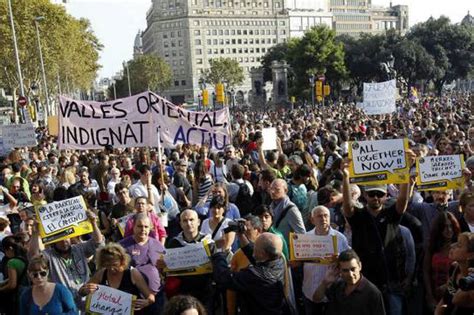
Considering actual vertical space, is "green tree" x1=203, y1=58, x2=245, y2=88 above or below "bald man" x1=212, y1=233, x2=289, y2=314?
above

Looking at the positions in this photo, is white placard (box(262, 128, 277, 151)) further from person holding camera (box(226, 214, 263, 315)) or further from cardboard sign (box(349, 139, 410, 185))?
person holding camera (box(226, 214, 263, 315))

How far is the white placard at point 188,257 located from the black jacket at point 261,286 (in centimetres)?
30

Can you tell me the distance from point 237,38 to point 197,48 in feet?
38.7

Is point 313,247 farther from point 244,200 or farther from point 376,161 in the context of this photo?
point 244,200

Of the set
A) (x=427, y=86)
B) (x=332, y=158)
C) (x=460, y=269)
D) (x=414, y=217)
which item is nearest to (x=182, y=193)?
(x=332, y=158)

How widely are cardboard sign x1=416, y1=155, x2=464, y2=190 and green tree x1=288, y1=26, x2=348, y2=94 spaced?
192 feet

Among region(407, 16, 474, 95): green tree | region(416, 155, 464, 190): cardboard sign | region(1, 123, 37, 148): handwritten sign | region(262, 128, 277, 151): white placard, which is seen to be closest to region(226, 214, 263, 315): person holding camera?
region(416, 155, 464, 190): cardboard sign

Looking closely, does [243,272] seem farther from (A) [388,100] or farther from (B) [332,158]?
(A) [388,100]

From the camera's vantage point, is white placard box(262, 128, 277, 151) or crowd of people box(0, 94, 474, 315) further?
white placard box(262, 128, 277, 151)

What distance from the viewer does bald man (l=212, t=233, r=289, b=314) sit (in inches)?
175

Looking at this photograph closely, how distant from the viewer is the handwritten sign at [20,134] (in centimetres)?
1498

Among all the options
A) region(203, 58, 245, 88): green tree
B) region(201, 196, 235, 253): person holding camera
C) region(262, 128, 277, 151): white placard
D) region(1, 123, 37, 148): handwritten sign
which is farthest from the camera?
region(203, 58, 245, 88): green tree

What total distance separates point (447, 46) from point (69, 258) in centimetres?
6594

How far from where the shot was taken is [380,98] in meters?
20.6
